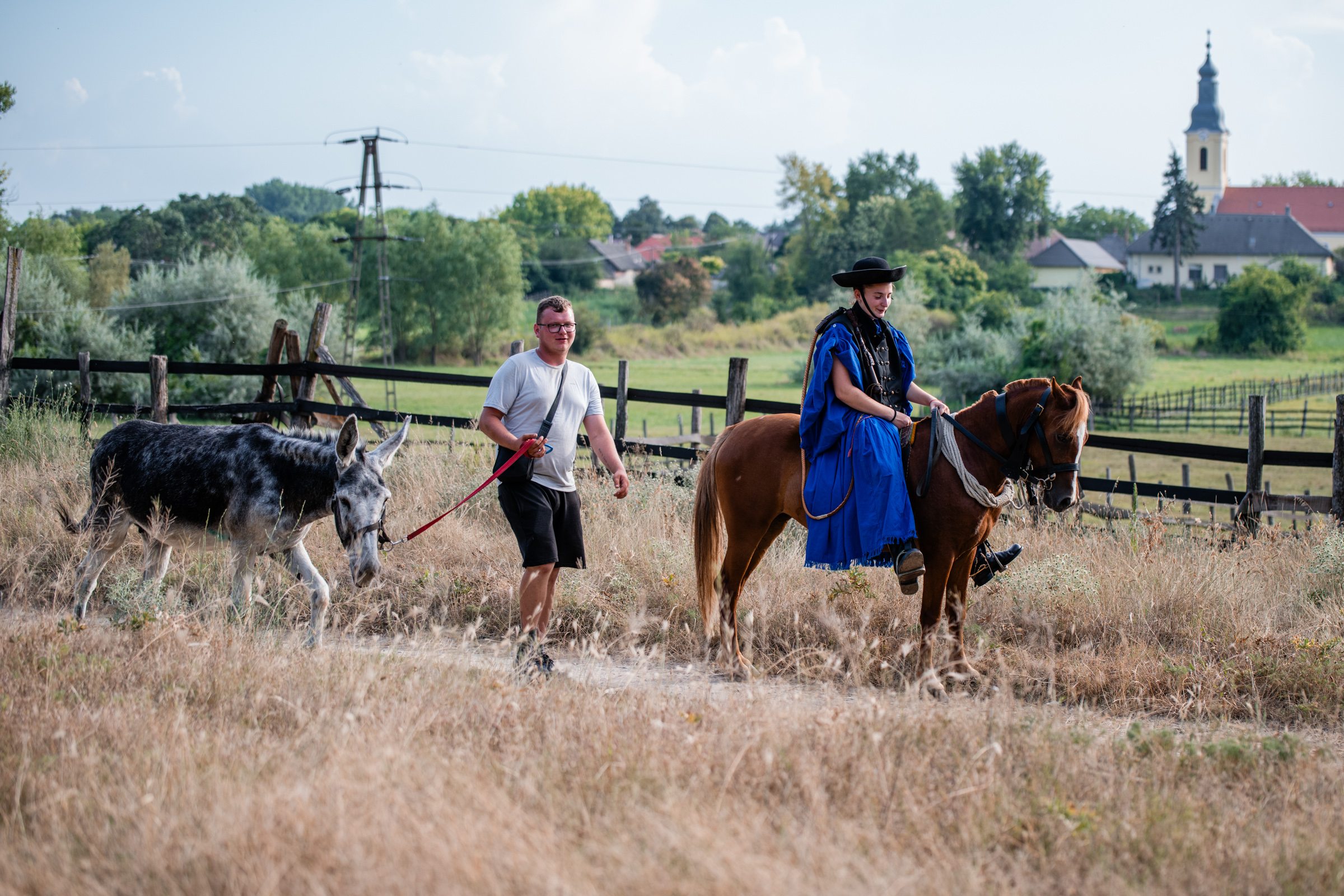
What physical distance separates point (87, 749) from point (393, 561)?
351cm

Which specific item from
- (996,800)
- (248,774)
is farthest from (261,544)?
(996,800)

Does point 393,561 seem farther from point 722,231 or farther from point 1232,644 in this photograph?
point 722,231

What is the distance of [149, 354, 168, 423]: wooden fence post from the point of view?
10461 millimetres

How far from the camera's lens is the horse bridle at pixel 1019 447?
16.0ft

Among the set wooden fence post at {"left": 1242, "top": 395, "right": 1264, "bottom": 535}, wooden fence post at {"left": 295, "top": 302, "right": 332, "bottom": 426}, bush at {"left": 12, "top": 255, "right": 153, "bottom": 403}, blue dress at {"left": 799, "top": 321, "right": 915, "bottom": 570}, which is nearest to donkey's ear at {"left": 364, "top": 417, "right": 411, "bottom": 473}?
blue dress at {"left": 799, "top": 321, "right": 915, "bottom": 570}

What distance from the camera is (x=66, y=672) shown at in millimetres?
4305

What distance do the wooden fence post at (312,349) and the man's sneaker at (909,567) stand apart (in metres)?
7.86

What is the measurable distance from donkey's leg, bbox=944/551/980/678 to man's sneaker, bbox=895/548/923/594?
0.26m

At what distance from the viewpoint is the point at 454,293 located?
185ft

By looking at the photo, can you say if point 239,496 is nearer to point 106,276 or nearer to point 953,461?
point 953,461

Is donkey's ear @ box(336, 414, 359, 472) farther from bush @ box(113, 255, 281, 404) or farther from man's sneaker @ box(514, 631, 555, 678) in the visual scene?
bush @ box(113, 255, 281, 404)

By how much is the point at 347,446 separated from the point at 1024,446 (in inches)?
138

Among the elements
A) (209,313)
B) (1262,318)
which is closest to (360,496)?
(209,313)

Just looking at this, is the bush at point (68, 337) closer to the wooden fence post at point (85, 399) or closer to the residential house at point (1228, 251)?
the wooden fence post at point (85, 399)
